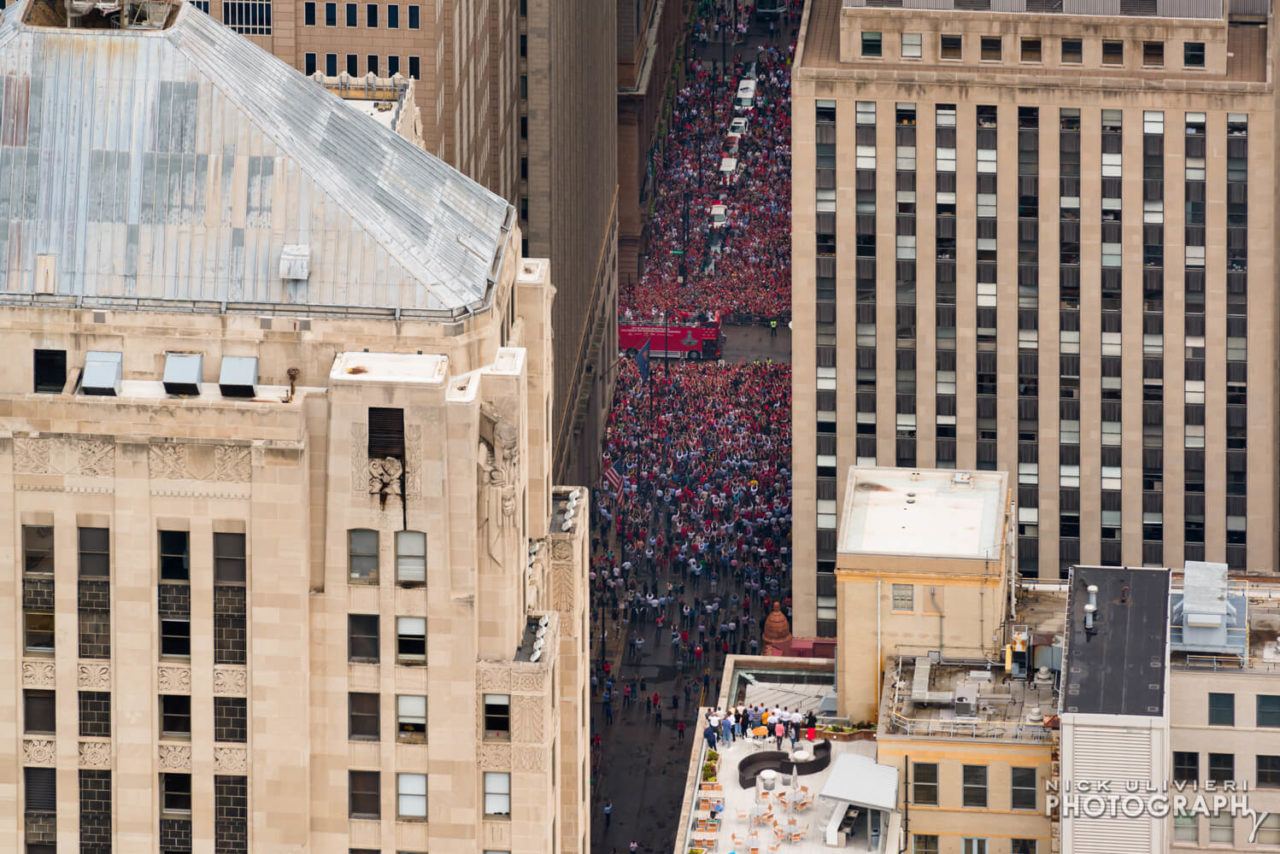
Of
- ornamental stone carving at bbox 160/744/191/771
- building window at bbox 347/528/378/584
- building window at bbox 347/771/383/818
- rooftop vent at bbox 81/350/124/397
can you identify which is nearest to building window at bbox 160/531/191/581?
rooftop vent at bbox 81/350/124/397

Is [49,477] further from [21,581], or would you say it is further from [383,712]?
[383,712]

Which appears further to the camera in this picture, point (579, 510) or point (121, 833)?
point (579, 510)

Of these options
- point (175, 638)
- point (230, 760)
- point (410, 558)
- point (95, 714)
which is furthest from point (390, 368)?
point (95, 714)

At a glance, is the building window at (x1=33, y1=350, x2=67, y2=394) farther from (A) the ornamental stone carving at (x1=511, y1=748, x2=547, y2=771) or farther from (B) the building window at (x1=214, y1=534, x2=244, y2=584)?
(A) the ornamental stone carving at (x1=511, y1=748, x2=547, y2=771)

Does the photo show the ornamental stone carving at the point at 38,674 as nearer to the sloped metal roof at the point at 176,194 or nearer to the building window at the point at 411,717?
the building window at the point at 411,717

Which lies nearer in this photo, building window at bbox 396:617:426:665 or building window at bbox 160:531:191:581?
building window at bbox 160:531:191:581

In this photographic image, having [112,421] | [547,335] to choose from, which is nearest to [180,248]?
[112,421]

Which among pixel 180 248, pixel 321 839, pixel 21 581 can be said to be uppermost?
pixel 180 248
